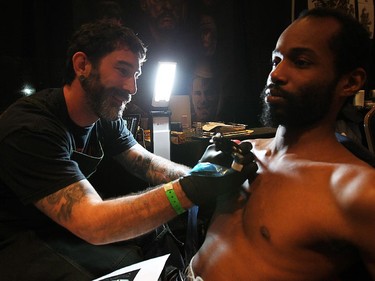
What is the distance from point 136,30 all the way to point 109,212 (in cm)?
186

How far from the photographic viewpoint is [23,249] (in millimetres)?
1299

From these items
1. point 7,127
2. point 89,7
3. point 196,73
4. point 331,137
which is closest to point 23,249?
point 7,127

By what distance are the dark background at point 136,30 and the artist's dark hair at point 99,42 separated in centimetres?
65

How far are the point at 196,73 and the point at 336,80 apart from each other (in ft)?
6.69

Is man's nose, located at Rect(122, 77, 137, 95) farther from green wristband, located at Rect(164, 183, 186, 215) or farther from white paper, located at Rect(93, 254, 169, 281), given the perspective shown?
white paper, located at Rect(93, 254, 169, 281)

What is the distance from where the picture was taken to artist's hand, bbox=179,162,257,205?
109cm

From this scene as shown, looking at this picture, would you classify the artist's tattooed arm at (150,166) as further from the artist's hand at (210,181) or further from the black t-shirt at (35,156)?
the artist's hand at (210,181)

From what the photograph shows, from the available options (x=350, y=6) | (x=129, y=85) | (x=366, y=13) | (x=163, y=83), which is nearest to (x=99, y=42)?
(x=129, y=85)

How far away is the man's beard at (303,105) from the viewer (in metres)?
1.10

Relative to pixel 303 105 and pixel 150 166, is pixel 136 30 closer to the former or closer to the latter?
pixel 150 166

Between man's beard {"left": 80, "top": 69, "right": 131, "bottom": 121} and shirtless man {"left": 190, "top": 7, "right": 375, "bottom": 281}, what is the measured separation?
71cm

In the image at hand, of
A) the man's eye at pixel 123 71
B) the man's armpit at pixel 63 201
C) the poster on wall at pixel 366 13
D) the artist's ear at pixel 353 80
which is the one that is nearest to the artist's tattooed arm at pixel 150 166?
the man's eye at pixel 123 71

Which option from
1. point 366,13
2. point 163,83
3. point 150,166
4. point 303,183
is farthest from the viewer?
point 366,13

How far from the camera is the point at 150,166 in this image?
71.3 inches
